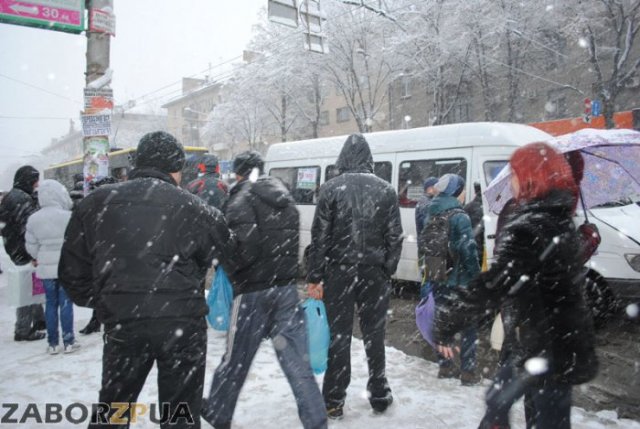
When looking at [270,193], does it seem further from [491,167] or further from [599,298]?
[491,167]

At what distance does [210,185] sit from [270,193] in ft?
8.25

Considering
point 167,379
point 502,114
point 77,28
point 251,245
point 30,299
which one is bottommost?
point 30,299

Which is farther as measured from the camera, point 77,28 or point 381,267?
point 77,28

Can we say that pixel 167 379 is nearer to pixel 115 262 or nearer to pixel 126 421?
pixel 126 421

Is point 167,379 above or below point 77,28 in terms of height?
below

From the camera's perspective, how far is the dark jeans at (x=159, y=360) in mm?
2205

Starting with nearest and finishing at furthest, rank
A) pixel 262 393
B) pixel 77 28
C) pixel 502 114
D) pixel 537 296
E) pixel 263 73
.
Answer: pixel 537 296 < pixel 262 393 < pixel 77 28 < pixel 502 114 < pixel 263 73

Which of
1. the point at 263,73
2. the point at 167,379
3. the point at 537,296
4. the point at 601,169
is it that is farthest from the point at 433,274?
the point at 263,73

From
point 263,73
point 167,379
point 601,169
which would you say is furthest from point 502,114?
point 167,379

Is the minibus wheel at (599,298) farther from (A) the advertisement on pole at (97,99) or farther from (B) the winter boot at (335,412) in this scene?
(A) the advertisement on pole at (97,99)

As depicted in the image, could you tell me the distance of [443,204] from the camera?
4.27 meters

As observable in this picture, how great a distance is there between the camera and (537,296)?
2152mm

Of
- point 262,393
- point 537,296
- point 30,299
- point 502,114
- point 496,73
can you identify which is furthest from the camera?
point 502,114

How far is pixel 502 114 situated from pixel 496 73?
282 centimetres
